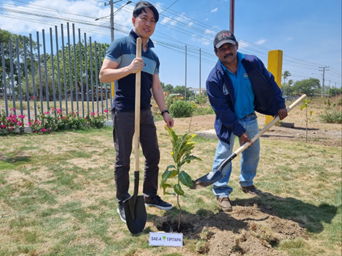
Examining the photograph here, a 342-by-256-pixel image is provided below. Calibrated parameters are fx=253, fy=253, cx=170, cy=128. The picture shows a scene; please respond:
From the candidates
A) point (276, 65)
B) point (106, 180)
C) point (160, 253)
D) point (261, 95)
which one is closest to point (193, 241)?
point (160, 253)

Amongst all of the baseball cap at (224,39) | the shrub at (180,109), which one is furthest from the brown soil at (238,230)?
the shrub at (180,109)

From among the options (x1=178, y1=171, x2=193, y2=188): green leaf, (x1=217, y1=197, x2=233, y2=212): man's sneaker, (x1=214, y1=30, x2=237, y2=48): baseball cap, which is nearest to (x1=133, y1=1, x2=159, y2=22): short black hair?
(x1=214, y1=30, x2=237, y2=48): baseball cap

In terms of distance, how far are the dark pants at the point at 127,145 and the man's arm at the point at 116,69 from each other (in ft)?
1.19

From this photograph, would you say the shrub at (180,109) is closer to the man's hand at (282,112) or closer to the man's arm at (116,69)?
the man's hand at (282,112)

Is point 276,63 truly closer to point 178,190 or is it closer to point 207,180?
point 207,180

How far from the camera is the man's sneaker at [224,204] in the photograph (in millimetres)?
2688

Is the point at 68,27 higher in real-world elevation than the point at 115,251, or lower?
higher

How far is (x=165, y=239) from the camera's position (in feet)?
6.85

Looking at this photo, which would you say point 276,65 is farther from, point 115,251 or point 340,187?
point 115,251

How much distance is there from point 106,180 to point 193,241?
1.95m

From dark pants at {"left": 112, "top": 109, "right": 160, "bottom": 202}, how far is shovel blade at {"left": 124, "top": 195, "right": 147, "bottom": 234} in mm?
296

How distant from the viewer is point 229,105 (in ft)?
9.59

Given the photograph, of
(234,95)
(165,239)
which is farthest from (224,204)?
(234,95)

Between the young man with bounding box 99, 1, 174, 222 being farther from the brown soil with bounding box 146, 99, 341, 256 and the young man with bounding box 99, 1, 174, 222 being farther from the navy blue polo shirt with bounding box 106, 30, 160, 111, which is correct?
the brown soil with bounding box 146, 99, 341, 256
